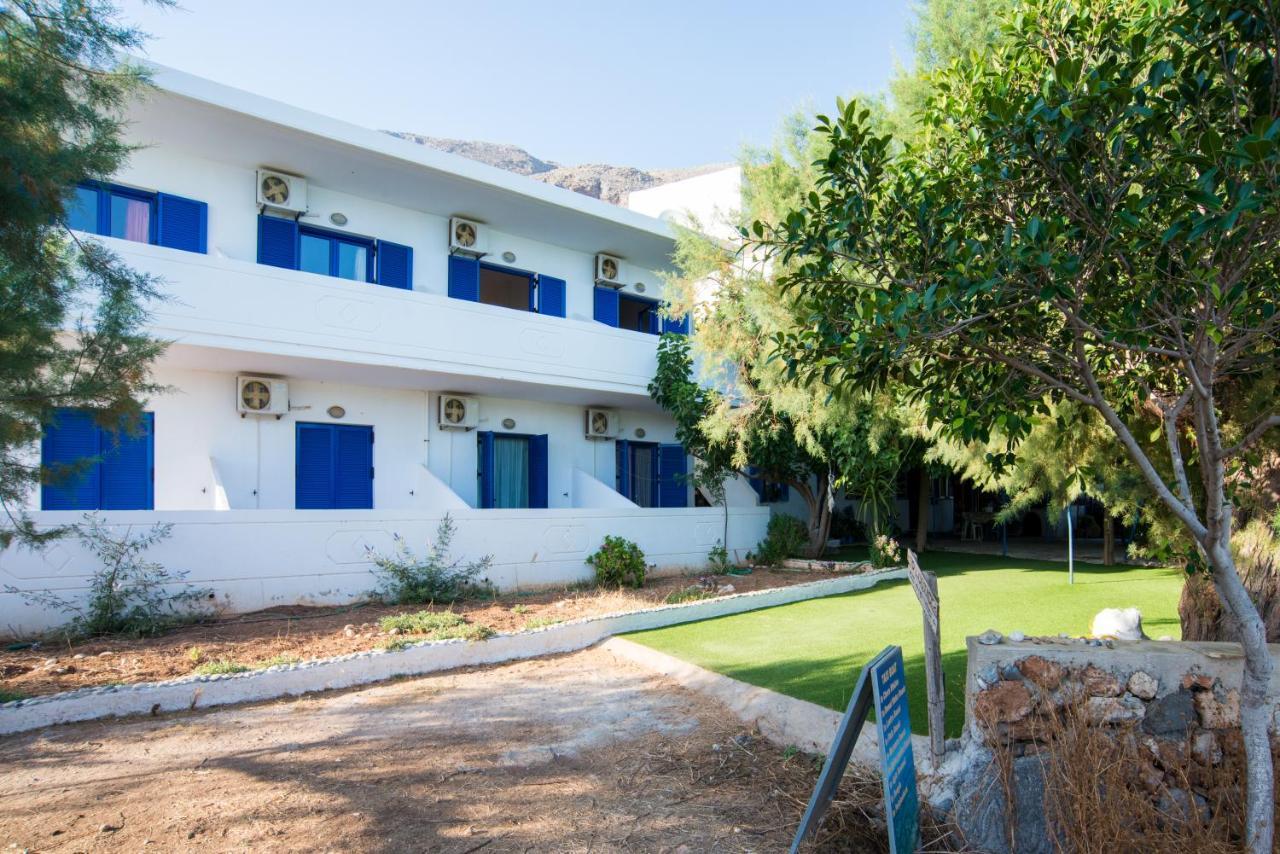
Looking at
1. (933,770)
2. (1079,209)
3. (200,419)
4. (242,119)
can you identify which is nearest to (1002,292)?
(1079,209)

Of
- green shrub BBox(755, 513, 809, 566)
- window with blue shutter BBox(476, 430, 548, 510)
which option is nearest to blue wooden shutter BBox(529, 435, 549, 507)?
window with blue shutter BBox(476, 430, 548, 510)

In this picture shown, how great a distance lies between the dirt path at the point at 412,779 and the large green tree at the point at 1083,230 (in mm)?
2807

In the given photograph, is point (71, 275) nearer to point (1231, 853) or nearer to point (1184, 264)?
point (1184, 264)

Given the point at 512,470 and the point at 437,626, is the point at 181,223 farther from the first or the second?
the point at 437,626

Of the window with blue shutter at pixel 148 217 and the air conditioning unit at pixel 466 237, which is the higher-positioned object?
the air conditioning unit at pixel 466 237

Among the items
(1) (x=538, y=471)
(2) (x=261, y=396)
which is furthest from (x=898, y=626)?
(2) (x=261, y=396)

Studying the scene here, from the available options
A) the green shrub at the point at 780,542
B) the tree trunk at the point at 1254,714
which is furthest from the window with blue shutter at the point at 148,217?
the tree trunk at the point at 1254,714

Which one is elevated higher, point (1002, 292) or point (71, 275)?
point (71, 275)

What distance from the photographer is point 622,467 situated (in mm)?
17375

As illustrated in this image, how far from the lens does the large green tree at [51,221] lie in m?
4.52

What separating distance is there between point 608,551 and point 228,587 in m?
5.69

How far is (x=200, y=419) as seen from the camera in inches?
475

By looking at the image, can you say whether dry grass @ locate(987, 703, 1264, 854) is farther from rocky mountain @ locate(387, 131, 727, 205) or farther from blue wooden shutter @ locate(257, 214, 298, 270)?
rocky mountain @ locate(387, 131, 727, 205)

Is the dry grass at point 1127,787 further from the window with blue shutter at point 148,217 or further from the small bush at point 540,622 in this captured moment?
the window with blue shutter at point 148,217
